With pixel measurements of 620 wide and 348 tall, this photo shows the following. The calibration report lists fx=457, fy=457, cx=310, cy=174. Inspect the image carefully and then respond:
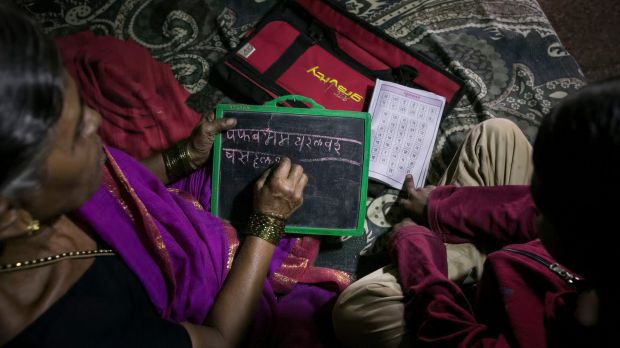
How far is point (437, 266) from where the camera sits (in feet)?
3.80

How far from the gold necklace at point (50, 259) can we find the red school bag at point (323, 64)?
0.82 m

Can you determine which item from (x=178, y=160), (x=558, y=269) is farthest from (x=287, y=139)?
(x=558, y=269)

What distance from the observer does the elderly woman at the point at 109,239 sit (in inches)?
24.2

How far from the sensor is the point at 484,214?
47.5 inches

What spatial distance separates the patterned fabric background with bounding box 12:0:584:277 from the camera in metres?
1.62

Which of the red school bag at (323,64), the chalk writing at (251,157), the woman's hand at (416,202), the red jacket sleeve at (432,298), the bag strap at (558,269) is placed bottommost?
the red jacket sleeve at (432,298)

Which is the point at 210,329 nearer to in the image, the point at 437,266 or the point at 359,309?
the point at 359,309

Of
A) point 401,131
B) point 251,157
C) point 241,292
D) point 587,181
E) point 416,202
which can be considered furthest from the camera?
point 401,131

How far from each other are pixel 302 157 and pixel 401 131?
1.41 ft

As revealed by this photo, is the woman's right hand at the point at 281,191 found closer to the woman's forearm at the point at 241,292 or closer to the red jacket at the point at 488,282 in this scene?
the woman's forearm at the point at 241,292

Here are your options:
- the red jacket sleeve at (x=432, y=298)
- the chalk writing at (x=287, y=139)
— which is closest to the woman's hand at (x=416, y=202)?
the red jacket sleeve at (x=432, y=298)


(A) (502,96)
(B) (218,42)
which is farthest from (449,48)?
(B) (218,42)

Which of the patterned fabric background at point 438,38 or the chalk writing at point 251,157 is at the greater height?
the patterned fabric background at point 438,38

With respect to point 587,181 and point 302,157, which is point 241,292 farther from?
point 587,181
